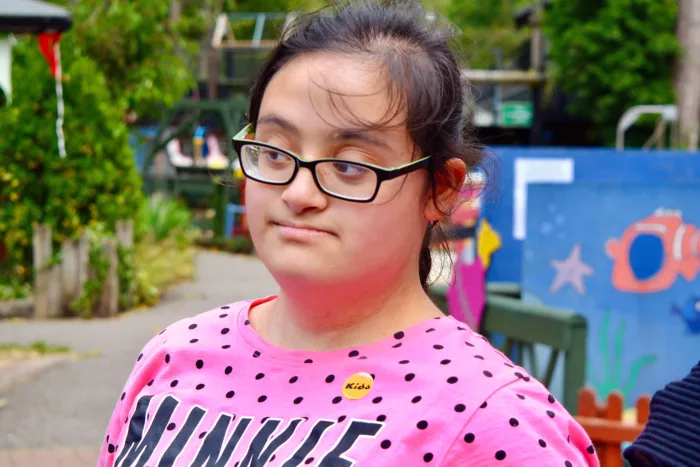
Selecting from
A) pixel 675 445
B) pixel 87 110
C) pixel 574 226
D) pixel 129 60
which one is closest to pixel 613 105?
pixel 129 60

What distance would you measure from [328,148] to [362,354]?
0.31 metres

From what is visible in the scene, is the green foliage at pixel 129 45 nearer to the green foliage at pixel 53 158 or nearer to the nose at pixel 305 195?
the green foliage at pixel 53 158

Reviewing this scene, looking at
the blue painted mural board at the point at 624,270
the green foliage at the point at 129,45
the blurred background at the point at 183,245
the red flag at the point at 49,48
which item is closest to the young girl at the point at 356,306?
the blurred background at the point at 183,245

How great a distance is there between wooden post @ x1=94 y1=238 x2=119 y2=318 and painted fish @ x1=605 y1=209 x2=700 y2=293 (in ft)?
15.0

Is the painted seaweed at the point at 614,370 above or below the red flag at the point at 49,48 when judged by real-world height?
below

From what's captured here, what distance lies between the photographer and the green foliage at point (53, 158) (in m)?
8.23

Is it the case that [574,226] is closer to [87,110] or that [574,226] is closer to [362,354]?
[362,354]

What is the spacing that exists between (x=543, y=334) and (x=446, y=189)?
252 centimetres

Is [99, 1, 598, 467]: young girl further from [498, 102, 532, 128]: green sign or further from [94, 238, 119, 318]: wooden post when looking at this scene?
[498, 102, 532, 128]: green sign

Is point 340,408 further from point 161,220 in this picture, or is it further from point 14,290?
point 161,220

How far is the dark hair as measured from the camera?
4.65 feet

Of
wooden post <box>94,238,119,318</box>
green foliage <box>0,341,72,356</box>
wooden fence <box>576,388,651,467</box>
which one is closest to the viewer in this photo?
wooden fence <box>576,388,651,467</box>

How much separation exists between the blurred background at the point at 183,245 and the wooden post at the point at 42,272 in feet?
0.04

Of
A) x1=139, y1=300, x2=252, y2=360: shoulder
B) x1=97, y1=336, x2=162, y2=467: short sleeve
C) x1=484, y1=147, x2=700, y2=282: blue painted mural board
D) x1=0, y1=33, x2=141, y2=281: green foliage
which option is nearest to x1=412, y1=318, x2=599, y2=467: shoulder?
x1=139, y1=300, x2=252, y2=360: shoulder
